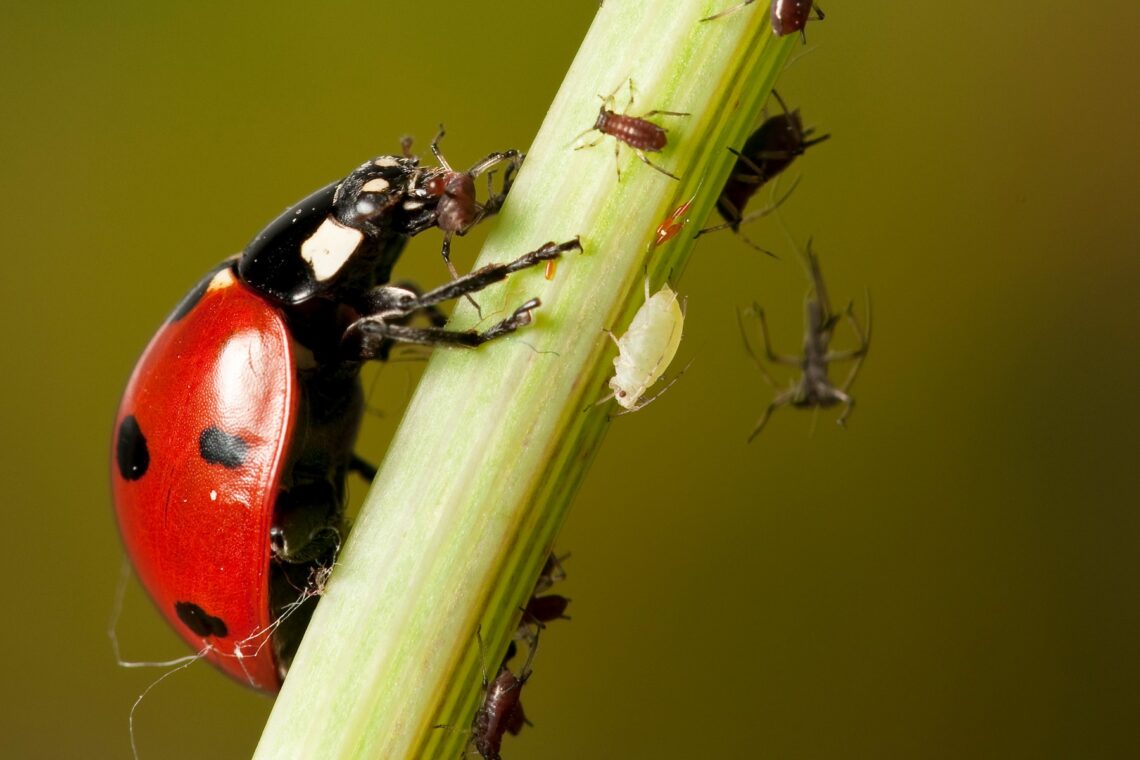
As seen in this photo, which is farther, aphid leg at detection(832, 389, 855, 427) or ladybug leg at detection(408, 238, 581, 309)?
aphid leg at detection(832, 389, 855, 427)

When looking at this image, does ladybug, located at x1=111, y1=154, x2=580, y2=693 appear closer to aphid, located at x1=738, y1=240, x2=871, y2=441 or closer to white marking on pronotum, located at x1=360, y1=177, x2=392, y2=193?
white marking on pronotum, located at x1=360, y1=177, x2=392, y2=193

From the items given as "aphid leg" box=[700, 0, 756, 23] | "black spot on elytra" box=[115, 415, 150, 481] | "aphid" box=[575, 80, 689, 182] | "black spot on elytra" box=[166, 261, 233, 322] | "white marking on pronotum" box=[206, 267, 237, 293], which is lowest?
"black spot on elytra" box=[115, 415, 150, 481]

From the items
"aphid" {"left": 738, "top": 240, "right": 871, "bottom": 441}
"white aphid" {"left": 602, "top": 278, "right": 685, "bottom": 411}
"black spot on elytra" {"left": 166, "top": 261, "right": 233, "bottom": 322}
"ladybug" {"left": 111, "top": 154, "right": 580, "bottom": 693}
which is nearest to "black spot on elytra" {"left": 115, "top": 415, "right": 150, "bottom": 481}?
"ladybug" {"left": 111, "top": 154, "right": 580, "bottom": 693}

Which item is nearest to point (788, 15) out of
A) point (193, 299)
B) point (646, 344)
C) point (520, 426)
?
point (646, 344)

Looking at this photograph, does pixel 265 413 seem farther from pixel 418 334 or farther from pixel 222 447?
pixel 418 334

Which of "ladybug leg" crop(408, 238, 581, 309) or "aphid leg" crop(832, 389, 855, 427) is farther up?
"aphid leg" crop(832, 389, 855, 427)

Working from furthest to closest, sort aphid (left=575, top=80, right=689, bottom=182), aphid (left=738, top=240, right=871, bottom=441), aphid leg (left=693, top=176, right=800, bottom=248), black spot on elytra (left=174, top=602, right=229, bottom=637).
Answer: aphid (left=738, top=240, right=871, bottom=441) → black spot on elytra (left=174, top=602, right=229, bottom=637) → aphid leg (left=693, top=176, right=800, bottom=248) → aphid (left=575, top=80, right=689, bottom=182)

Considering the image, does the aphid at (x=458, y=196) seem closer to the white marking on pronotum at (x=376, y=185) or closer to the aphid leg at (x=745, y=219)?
the white marking on pronotum at (x=376, y=185)
